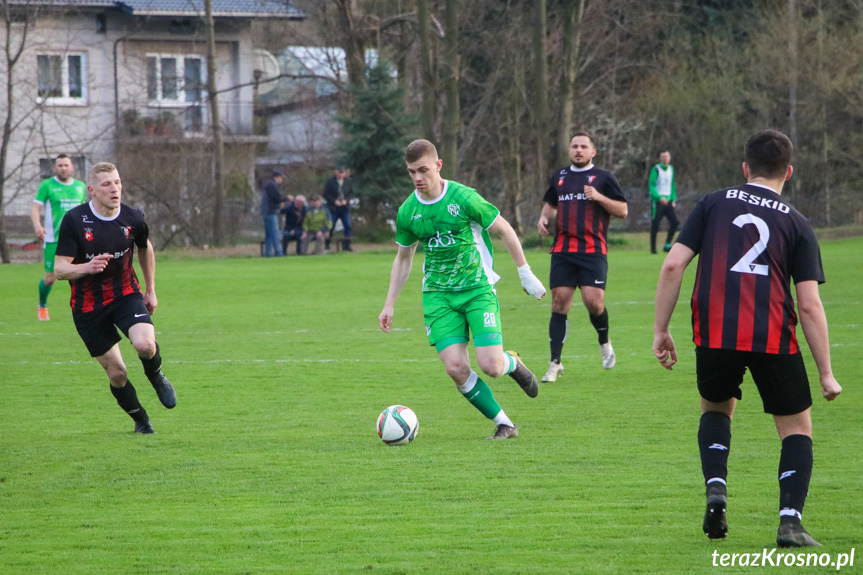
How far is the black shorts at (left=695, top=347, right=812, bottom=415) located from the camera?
4.50m

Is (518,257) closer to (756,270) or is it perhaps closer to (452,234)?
(452,234)

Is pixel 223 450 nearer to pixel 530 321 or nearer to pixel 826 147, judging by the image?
pixel 530 321

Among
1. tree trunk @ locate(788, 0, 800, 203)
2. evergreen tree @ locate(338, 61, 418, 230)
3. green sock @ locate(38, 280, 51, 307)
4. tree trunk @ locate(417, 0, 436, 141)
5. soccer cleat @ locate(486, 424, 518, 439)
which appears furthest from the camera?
tree trunk @ locate(788, 0, 800, 203)

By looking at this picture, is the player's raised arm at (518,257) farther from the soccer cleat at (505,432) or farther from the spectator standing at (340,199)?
the spectator standing at (340,199)

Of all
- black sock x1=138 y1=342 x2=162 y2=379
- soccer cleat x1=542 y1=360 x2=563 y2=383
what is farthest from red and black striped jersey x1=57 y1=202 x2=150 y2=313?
soccer cleat x1=542 y1=360 x2=563 y2=383

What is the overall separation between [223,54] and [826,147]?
826 inches

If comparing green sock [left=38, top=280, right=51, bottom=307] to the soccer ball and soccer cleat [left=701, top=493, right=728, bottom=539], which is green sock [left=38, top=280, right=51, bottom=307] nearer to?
the soccer ball

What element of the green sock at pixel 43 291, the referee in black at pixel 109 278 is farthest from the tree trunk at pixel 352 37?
the referee in black at pixel 109 278

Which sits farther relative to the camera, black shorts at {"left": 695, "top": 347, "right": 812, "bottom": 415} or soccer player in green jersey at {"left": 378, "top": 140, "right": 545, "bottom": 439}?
soccer player in green jersey at {"left": 378, "top": 140, "right": 545, "bottom": 439}

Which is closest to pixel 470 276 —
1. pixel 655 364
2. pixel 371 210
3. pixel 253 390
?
pixel 253 390

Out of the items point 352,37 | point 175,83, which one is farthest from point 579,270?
point 175,83

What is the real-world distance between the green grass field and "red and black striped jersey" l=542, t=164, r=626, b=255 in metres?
1.22

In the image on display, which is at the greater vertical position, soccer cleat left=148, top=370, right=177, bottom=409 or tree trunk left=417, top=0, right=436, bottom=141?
tree trunk left=417, top=0, right=436, bottom=141

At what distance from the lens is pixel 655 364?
10.8m
